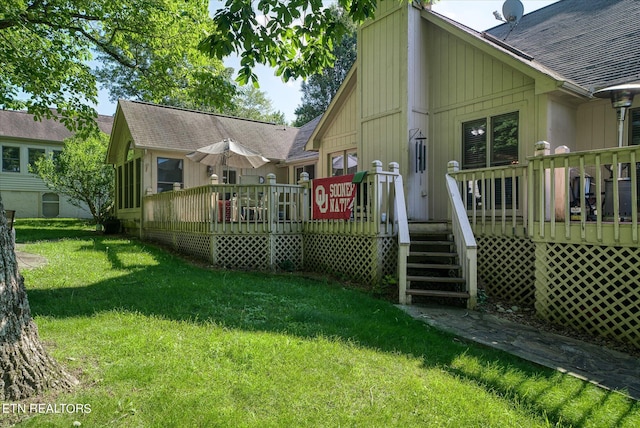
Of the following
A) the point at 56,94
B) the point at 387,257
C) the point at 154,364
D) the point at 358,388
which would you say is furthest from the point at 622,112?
the point at 56,94

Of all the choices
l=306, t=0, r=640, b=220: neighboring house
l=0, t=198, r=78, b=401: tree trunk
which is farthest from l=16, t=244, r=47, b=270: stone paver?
l=306, t=0, r=640, b=220: neighboring house

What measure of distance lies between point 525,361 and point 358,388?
77.2 inches

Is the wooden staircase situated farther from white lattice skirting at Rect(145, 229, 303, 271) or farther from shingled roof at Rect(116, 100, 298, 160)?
shingled roof at Rect(116, 100, 298, 160)

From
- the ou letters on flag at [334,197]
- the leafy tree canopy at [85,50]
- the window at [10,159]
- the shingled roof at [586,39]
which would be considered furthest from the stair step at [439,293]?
the window at [10,159]

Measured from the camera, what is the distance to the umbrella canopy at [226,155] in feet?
34.4

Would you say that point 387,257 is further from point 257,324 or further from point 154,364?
point 154,364

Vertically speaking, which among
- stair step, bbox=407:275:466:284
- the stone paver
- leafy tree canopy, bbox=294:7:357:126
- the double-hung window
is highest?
leafy tree canopy, bbox=294:7:357:126

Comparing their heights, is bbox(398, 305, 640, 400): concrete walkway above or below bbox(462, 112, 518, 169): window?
below

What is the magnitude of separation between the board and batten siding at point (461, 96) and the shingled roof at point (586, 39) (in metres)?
1.06

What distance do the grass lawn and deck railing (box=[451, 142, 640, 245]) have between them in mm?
2129

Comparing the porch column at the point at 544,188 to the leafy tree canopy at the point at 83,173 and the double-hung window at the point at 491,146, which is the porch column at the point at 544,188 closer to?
the double-hung window at the point at 491,146

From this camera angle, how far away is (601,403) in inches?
119

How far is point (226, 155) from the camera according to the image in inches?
423

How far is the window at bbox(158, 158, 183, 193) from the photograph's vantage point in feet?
45.8
